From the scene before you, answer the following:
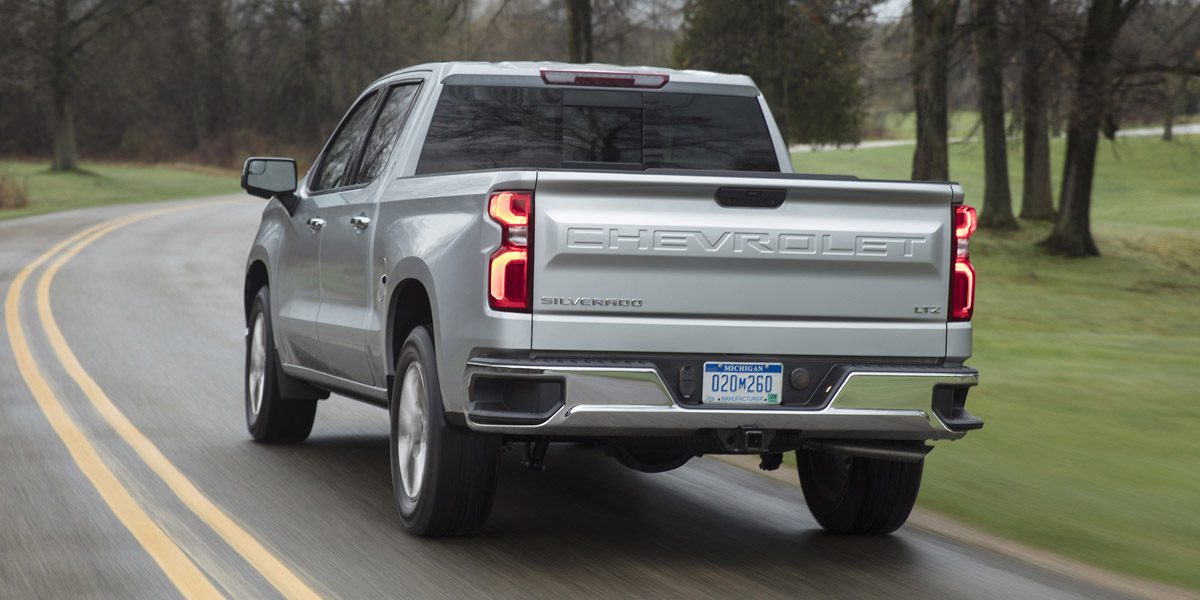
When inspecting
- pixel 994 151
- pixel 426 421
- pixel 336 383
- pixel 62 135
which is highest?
pixel 426 421

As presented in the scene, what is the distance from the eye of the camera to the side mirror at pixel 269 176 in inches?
358

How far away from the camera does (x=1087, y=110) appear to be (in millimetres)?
29328

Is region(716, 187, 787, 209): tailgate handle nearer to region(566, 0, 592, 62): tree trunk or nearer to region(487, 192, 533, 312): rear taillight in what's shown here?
region(487, 192, 533, 312): rear taillight

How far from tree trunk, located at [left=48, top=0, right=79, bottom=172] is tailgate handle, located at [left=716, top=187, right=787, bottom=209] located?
2252 inches

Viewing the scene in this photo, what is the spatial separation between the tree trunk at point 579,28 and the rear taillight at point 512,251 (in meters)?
28.8

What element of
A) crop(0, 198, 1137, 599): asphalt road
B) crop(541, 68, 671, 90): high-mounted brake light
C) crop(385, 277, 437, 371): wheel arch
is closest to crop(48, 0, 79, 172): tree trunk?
crop(0, 198, 1137, 599): asphalt road

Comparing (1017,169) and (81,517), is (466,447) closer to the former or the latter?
(81,517)

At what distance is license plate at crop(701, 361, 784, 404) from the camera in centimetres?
623

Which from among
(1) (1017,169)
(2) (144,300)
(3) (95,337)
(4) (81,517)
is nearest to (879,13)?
(2) (144,300)

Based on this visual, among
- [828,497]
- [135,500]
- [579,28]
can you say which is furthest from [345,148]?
[579,28]

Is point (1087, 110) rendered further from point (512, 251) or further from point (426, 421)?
point (512, 251)

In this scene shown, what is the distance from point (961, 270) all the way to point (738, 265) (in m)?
0.95

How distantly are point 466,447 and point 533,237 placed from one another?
0.99 metres

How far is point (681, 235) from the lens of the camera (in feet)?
20.2
